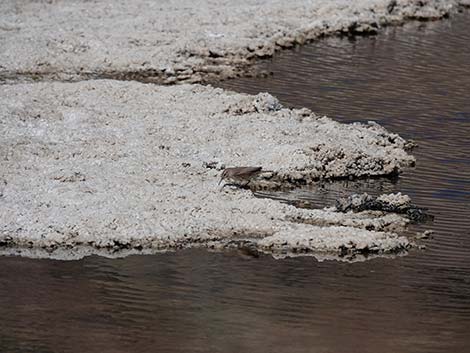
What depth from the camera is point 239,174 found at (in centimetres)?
1080

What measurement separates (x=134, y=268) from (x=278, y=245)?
1237mm

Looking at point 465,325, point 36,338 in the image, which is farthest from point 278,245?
point 36,338

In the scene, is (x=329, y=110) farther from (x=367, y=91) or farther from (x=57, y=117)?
(x=57, y=117)

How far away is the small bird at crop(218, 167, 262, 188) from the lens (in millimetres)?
10789

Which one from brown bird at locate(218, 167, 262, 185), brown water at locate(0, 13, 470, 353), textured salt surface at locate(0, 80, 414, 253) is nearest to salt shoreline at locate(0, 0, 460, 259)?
textured salt surface at locate(0, 80, 414, 253)

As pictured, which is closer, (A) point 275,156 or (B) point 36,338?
(B) point 36,338

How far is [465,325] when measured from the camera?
8.48 m

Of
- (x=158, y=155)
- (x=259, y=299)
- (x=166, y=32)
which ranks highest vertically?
(x=166, y=32)

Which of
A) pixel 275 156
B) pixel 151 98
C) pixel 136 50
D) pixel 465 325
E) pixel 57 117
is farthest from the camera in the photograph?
pixel 136 50

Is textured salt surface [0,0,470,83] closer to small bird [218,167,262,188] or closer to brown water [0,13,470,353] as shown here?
small bird [218,167,262,188]

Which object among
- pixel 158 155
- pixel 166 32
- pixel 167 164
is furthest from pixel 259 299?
pixel 166 32

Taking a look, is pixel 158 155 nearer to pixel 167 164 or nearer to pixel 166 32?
pixel 167 164

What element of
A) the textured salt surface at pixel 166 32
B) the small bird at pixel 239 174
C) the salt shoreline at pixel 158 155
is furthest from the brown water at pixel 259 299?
the textured salt surface at pixel 166 32

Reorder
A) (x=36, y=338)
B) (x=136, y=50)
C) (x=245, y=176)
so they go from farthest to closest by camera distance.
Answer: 1. (x=136, y=50)
2. (x=245, y=176)
3. (x=36, y=338)
